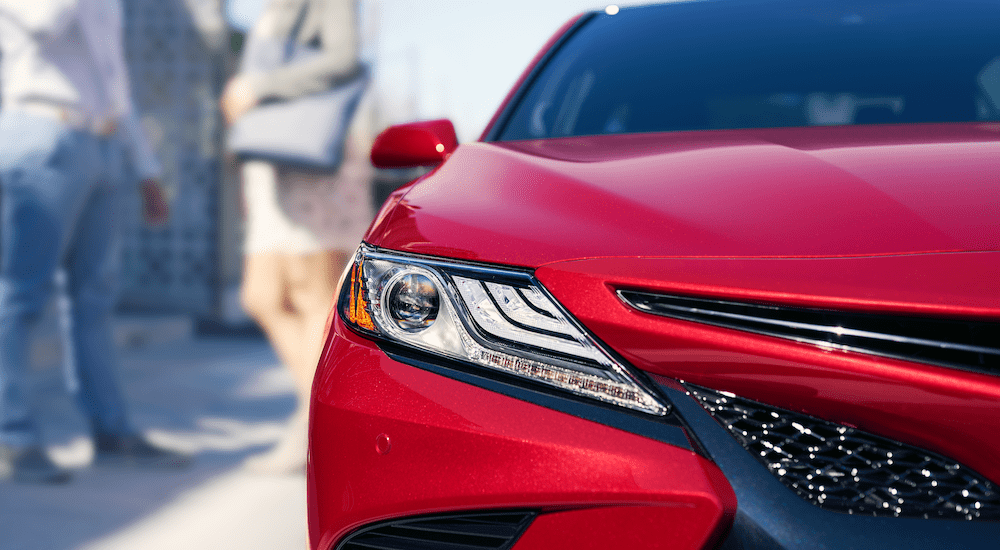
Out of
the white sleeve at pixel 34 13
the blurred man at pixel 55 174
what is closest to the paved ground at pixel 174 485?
the blurred man at pixel 55 174

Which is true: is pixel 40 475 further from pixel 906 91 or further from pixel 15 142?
pixel 906 91

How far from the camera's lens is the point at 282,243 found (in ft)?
11.1

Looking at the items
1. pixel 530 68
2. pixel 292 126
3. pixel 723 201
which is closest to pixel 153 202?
pixel 292 126

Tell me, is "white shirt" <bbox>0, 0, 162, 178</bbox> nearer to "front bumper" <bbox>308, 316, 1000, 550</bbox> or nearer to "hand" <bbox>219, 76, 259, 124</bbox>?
"hand" <bbox>219, 76, 259, 124</bbox>

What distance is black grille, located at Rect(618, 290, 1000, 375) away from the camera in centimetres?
89

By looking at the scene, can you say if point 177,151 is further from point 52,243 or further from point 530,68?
point 530,68

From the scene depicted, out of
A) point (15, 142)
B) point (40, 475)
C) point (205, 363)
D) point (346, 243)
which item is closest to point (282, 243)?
point (346, 243)

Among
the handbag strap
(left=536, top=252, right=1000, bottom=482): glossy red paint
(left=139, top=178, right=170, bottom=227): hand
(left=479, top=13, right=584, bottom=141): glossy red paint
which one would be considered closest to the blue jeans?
(left=139, top=178, right=170, bottom=227): hand

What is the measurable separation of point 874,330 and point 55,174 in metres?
2.94

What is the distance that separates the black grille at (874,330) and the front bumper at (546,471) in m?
A: 0.10

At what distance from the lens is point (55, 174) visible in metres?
3.09

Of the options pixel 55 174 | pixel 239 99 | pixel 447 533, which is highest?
pixel 239 99

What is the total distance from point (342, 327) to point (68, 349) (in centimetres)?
277

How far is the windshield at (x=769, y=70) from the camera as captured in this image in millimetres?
1929
